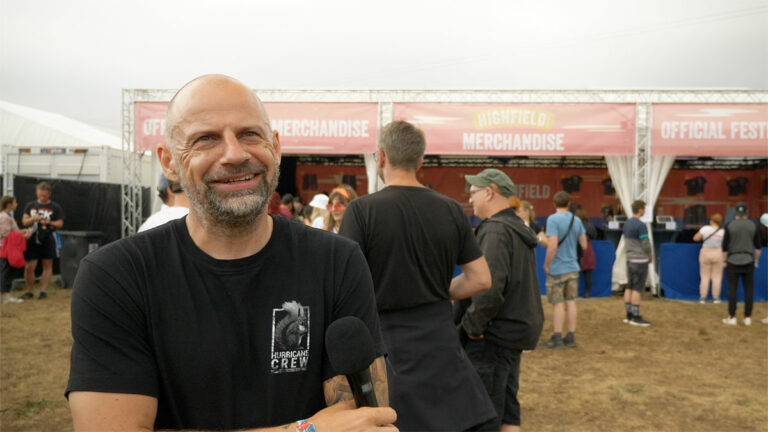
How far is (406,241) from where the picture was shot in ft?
9.31

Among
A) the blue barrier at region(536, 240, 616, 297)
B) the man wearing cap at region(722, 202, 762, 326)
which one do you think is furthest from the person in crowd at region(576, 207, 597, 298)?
the man wearing cap at region(722, 202, 762, 326)

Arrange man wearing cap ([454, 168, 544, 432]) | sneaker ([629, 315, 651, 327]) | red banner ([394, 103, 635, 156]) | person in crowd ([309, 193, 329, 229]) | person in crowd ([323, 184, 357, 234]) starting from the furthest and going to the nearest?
red banner ([394, 103, 635, 156]), sneaker ([629, 315, 651, 327]), person in crowd ([309, 193, 329, 229]), person in crowd ([323, 184, 357, 234]), man wearing cap ([454, 168, 544, 432])

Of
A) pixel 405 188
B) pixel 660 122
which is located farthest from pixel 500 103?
pixel 405 188

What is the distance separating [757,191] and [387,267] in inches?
725

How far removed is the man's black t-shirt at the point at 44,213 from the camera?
1028 centimetres

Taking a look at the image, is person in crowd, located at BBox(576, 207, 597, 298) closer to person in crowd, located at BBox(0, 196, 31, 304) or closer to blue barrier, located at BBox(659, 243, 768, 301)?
blue barrier, located at BBox(659, 243, 768, 301)

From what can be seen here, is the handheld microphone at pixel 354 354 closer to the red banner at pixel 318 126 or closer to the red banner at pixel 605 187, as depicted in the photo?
the red banner at pixel 318 126

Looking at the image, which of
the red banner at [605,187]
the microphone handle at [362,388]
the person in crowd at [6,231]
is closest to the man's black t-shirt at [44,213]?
the person in crowd at [6,231]

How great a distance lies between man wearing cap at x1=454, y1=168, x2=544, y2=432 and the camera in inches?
130

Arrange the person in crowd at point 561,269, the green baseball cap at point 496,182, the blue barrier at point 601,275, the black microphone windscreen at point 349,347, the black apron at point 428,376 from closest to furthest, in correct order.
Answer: the black microphone windscreen at point 349,347 → the black apron at point 428,376 → the green baseball cap at point 496,182 → the person in crowd at point 561,269 → the blue barrier at point 601,275

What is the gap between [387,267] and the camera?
2.82 meters

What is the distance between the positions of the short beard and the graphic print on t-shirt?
0.26 meters

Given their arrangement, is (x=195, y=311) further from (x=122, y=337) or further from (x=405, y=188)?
(x=405, y=188)

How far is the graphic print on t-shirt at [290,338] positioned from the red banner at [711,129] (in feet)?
37.7
